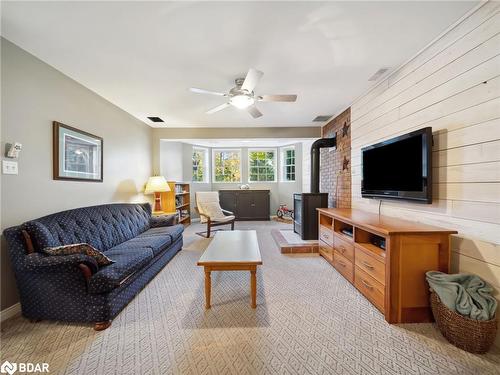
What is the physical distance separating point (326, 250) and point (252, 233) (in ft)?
3.76

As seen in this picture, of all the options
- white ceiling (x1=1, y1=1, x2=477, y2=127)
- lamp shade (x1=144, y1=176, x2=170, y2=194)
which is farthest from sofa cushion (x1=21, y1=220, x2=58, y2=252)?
lamp shade (x1=144, y1=176, x2=170, y2=194)

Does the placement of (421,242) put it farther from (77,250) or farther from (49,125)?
(49,125)

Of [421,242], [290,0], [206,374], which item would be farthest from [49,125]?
[421,242]

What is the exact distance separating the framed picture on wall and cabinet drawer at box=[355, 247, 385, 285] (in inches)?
130

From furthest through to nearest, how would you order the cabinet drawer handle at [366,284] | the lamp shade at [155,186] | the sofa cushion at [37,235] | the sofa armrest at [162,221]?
the lamp shade at [155,186] < the sofa armrest at [162,221] < the cabinet drawer handle at [366,284] < the sofa cushion at [37,235]

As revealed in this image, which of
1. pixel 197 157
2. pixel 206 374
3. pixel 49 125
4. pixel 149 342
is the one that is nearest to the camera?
pixel 206 374

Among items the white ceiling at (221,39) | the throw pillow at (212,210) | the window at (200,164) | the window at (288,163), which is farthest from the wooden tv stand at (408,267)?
the window at (200,164)

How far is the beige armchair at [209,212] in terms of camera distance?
447 cm

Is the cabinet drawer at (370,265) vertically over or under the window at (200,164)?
under

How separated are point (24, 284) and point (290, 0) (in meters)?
2.97

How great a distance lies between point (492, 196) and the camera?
1.42 meters

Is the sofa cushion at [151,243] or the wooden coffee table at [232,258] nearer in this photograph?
the wooden coffee table at [232,258]

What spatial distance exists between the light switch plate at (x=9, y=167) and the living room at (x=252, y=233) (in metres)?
0.01

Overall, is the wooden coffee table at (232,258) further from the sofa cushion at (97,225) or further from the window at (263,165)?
the window at (263,165)
